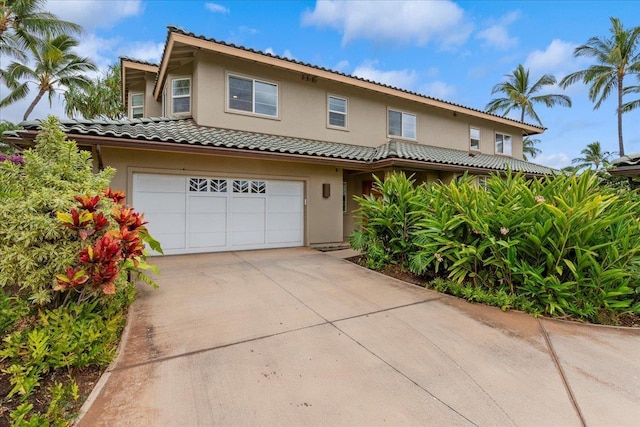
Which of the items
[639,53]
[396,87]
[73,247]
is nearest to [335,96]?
[396,87]

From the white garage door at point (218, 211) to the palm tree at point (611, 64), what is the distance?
79.1ft

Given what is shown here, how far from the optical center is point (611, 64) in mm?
20516

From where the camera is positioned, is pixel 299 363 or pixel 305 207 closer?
pixel 299 363

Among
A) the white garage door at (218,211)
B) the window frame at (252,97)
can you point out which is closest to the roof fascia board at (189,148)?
the white garage door at (218,211)

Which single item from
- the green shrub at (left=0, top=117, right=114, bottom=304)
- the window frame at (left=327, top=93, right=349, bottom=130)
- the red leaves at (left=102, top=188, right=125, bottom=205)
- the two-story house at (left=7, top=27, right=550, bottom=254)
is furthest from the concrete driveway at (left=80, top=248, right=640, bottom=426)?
the window frame at (left=327, top=93, right=349, bottom=130)

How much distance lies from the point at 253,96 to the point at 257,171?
8.36 ft

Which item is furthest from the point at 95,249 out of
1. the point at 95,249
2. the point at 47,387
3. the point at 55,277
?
the point at 47,387

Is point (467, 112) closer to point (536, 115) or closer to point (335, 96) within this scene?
point (335, 96)

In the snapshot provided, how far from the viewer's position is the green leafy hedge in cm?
445

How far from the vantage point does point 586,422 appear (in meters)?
2.37

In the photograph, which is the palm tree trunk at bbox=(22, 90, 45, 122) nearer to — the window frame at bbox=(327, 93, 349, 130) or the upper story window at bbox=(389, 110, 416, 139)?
the window frame at bbox=(327, 93, 349, 130)

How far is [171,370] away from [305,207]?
746 centimetres

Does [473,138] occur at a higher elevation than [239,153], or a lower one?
higher

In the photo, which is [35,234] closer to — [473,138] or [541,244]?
[541,244]
